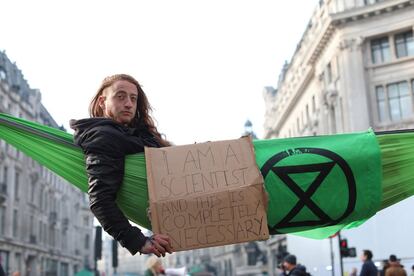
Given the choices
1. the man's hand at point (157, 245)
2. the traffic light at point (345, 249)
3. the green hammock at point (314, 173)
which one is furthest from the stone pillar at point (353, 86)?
the man's hand at point (157, 245)

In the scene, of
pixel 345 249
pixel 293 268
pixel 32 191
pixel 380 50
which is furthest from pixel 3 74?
pixel 293 268

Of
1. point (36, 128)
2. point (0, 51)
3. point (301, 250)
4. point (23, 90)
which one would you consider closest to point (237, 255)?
point (23, 90)

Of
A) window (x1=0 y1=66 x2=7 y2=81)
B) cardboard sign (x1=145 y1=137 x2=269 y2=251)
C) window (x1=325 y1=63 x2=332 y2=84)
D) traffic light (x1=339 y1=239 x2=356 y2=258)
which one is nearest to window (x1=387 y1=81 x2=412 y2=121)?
window (x1=325 y1=63 x2=332 y2=84)

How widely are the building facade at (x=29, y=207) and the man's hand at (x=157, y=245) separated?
38.3 metres

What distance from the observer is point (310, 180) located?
285 centimetres

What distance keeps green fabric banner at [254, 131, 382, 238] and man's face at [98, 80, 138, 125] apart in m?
0.68

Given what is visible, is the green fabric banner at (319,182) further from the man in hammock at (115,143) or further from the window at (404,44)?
the window at (404,44)

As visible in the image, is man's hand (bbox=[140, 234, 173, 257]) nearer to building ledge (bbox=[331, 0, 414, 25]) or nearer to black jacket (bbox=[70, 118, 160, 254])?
black jacket (bbox=[70, 118, 160, 254])

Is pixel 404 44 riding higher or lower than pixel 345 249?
higher

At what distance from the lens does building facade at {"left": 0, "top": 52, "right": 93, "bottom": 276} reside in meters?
48.2

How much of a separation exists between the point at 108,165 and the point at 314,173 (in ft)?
3.32

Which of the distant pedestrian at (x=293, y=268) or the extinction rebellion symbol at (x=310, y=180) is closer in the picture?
the extinction rebellion symbol at (x=310, y=180)

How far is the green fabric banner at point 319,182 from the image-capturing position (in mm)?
2824

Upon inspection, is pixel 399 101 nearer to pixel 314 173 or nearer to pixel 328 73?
pixel 328 73
